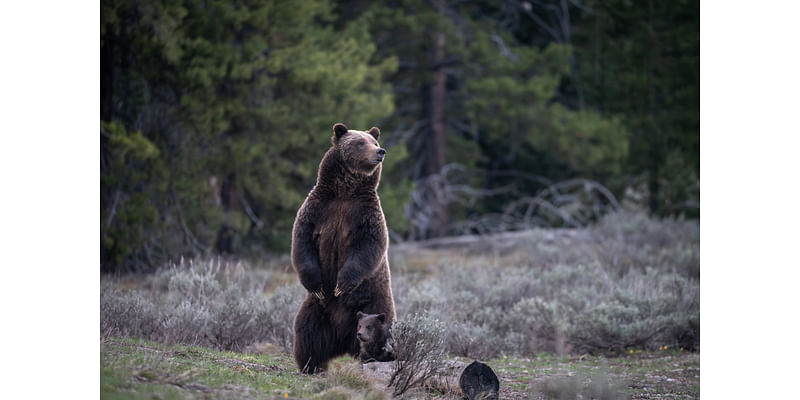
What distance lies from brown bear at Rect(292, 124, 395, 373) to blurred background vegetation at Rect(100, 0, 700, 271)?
209 inches

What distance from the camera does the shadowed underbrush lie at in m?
6.75

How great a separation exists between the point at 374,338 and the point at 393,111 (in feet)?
38.8

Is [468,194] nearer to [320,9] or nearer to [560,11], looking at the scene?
[560,11]

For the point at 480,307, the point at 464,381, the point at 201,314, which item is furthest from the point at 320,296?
the point at 480,307

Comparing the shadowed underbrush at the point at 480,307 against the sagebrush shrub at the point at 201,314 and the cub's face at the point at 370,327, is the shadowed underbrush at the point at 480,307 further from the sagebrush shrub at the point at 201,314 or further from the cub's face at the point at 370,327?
the cub's face at the point at 370,327

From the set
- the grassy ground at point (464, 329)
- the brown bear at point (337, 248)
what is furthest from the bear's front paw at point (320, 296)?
the grassy ground at point (464, 329)

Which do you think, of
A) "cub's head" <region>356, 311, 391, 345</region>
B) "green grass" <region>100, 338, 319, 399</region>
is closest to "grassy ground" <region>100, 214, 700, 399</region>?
"green grass" <region>100, 338, 319, 399</region>

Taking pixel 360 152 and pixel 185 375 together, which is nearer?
Answer: pixel 185 375

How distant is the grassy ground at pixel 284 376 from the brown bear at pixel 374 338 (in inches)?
16.0

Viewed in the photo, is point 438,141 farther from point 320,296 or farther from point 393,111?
point 320,296

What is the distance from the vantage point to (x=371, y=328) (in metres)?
5.11

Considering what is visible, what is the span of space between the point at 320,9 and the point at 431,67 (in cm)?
460

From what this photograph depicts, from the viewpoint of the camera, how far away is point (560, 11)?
21.5 metres

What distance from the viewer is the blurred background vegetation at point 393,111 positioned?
35.0 feet
